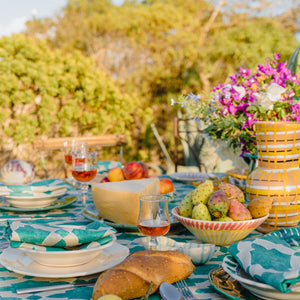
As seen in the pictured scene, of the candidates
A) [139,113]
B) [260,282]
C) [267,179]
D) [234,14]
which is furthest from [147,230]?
[234,14]

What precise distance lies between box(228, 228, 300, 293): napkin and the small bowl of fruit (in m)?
0.18

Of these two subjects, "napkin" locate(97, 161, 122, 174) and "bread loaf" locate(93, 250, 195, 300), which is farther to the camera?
"napkin" locate(97, 161, 122, 174)

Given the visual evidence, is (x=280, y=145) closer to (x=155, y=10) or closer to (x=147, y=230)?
(x=147, y=230)

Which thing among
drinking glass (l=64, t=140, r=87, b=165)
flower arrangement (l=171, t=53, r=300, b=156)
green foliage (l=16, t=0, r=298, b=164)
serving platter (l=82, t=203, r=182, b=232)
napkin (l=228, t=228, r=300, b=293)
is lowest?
serving platter (l=82, t=203, r=182, b=232)

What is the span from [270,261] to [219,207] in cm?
31

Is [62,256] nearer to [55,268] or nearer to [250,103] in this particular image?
[55,268]

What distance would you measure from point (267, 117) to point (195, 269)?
0.82 metres

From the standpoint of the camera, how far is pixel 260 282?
0.78m

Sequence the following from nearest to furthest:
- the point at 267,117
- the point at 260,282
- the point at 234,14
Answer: the point at 260,282
the point at 267,117
the point at 234,14

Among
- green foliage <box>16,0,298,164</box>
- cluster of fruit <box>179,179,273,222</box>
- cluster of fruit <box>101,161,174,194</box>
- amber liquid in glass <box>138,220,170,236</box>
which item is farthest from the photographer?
green foliage <box>16,0,298,164</box>

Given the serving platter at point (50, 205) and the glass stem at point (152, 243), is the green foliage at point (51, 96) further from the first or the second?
the glass stem at point (152, 243)

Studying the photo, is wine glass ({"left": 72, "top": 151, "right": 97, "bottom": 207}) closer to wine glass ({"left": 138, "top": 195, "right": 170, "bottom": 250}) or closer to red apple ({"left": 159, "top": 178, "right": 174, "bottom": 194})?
red apple ({"left": 159, "top": 178, "right": 174, "bottom": 194})

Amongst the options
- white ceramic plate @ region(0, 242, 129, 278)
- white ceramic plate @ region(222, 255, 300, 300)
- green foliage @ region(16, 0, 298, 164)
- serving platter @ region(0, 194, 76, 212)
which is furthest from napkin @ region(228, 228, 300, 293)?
green foliage @ region(16, 0, 298, 164)

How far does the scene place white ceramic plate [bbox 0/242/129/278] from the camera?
0.88 metres
